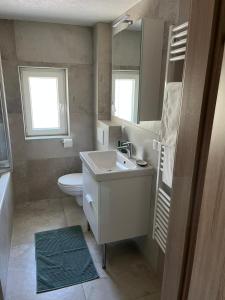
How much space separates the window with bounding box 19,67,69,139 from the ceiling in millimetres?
615

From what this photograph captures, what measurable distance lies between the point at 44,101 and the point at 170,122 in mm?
2095

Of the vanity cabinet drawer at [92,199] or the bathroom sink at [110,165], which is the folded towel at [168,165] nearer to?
the bathroom sink at [110,165]

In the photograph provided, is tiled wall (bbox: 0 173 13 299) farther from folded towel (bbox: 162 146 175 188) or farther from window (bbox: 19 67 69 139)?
folded towel (bbox: 162 146 175 188)

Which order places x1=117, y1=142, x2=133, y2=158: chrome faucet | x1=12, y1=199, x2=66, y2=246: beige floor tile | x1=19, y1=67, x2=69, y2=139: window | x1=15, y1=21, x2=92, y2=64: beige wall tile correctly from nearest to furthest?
x1=117, y1=142, x2=133, y2=158: chrome faucet
x1=12, y1=199, x2=66, y2=246: beige floor tile
x1=15, y1=21, x2=92, y2=64: beige wall tile
x1=19, y1=67, x2=69, y2=139: window

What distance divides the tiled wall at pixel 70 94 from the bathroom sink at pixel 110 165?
96cm

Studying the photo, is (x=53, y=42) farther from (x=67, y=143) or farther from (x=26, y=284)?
(x=26, y=284)

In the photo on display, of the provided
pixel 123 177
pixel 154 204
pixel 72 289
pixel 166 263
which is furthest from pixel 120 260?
pixel 166 263

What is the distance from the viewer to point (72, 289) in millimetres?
1857

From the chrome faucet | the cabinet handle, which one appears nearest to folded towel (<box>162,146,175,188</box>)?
the chrome faucet

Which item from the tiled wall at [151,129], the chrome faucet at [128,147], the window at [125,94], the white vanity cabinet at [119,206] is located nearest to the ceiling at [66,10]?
the tiled wall at [151,129]

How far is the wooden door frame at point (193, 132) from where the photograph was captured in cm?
57

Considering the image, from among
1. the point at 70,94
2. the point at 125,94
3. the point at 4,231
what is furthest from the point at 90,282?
the point at 70,94

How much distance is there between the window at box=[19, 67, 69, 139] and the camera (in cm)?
293

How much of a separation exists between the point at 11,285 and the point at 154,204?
1374 millimetres
